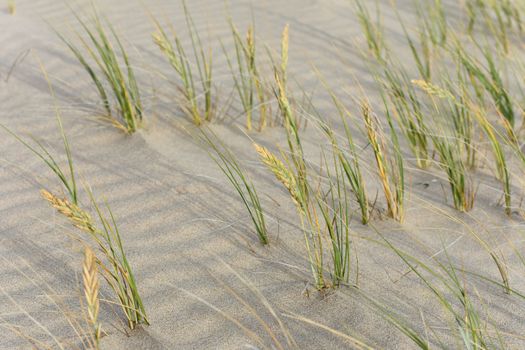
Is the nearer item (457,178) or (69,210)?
(69,210)

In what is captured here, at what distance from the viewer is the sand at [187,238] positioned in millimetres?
1568

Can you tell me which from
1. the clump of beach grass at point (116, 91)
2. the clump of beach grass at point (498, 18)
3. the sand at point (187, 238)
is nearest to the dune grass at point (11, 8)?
the sand at point (187, 238)

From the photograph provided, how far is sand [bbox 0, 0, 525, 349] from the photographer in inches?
61.7

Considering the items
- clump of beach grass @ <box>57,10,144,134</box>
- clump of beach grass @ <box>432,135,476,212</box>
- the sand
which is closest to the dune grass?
the sand

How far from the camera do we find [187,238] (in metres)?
1.88

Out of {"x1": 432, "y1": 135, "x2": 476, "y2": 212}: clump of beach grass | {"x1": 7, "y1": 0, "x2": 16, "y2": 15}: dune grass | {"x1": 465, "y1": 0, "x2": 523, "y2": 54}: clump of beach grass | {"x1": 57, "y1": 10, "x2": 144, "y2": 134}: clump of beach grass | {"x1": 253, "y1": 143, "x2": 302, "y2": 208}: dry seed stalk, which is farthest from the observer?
{"x1": 7, "y1": 0, "x2": 16, "y2": 15}: dune grass

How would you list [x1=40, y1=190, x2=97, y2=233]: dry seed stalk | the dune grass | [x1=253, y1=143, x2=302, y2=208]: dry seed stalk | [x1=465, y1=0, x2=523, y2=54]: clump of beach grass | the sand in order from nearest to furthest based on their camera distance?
[x1=40, y1=190, x2=97, y2=233]: dry seed stalk → [x1=253, y1=143, x2=302, y2=208]: dry seed stalk → the sand → [x1=465, y1=0, x2=523, y2=54]: clump of beach grass → the dune grass

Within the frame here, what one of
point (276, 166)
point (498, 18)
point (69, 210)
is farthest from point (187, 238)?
point (498, 18)

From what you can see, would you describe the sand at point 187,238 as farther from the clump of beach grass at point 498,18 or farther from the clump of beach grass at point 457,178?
the clump of beach grass at point 498,18

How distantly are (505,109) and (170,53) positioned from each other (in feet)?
4.31

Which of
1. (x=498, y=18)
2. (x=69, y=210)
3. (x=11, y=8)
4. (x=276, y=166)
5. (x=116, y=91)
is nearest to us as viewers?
(x=69, y=210)

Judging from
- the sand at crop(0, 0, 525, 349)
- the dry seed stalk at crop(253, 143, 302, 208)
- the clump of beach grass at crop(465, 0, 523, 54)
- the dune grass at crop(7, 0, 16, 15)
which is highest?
the dune grass at crop(7, 0, 16, 15)

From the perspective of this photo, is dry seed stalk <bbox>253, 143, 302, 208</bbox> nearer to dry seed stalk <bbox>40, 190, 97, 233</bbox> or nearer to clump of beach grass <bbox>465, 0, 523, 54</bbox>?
dry seed stalk <bbox>40, 190, 97, 233</bbox>

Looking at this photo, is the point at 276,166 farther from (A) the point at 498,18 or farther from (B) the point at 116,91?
(A) the point at 498,18
